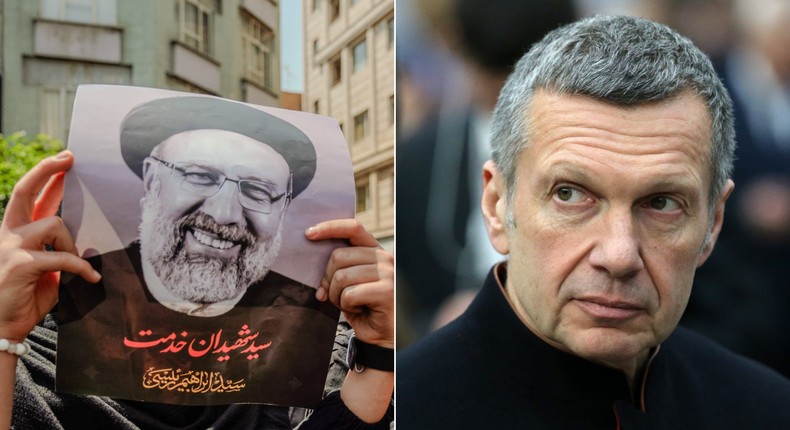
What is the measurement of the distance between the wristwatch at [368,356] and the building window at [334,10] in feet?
4.18

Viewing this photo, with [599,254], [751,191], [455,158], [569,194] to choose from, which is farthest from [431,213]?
[751,191]

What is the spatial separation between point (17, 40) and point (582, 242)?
6.96 ft

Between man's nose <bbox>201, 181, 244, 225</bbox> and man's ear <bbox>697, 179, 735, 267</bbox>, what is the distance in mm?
1512

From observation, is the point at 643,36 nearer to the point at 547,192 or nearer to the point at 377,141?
the point at 547,192

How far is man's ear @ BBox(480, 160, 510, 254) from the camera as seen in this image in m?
2.79

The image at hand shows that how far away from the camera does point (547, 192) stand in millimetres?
2648

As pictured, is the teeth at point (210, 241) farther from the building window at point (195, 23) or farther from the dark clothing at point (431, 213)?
the building window at point (195, 23)

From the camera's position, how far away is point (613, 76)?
104 inches

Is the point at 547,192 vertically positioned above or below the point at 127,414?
above

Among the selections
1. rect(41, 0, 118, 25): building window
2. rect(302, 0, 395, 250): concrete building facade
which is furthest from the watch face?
rect(41, 0, 118, 25): building window

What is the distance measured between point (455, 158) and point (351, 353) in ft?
2.50

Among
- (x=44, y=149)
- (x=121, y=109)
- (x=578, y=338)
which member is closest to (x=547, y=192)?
(x=578, y=338)

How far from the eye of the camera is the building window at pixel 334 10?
126 inches

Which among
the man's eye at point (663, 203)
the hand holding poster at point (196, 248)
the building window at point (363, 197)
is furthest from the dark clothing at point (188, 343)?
the man's eye at point (663, 203)
